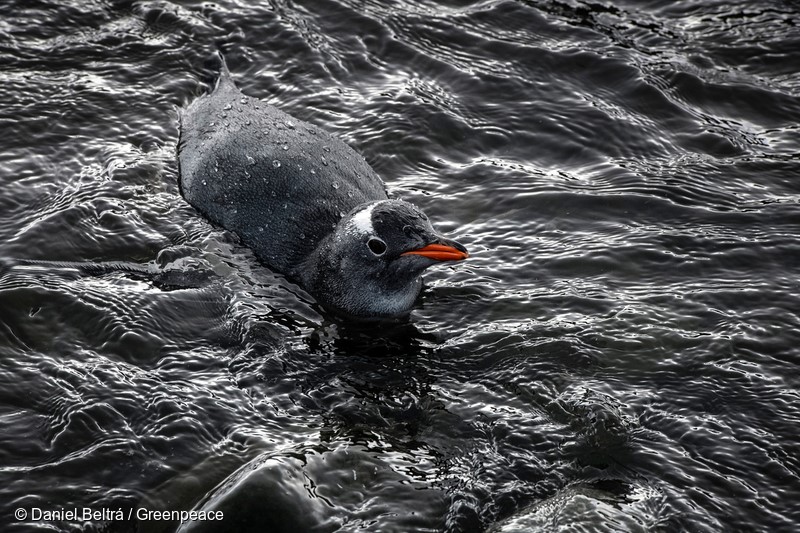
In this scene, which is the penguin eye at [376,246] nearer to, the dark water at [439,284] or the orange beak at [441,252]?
the orange beak at [441,252]

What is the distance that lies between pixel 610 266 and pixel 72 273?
465 cm

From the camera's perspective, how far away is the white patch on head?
761cm

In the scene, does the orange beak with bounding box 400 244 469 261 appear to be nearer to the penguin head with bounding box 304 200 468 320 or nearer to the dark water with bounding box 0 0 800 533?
the penguin head with bounding box 304 200 468 320

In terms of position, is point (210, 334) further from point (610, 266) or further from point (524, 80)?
point (524, 80)

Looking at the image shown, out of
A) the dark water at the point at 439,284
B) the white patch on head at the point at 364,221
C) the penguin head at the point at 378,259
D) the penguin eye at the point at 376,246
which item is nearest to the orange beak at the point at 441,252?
the penguin head at the point at 378,259

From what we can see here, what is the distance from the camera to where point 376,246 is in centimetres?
761

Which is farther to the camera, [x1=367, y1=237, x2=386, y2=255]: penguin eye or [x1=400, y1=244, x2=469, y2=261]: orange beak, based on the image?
[x1=367, y1=237, x2=386, y2=255]: penguin eye

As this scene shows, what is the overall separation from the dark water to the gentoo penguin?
10.4 inches

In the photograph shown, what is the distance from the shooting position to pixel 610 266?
324 inches

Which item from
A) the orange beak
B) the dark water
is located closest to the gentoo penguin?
the orange beak

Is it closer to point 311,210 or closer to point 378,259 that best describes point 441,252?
point 378,259

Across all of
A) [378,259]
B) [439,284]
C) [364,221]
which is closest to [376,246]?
[378,259]

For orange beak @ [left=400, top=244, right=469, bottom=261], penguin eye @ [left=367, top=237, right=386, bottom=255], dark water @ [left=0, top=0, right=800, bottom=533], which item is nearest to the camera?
dark water @ [left=0, top=0, right=800, bottom=533]

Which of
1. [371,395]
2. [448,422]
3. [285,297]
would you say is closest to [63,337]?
[285,297]
